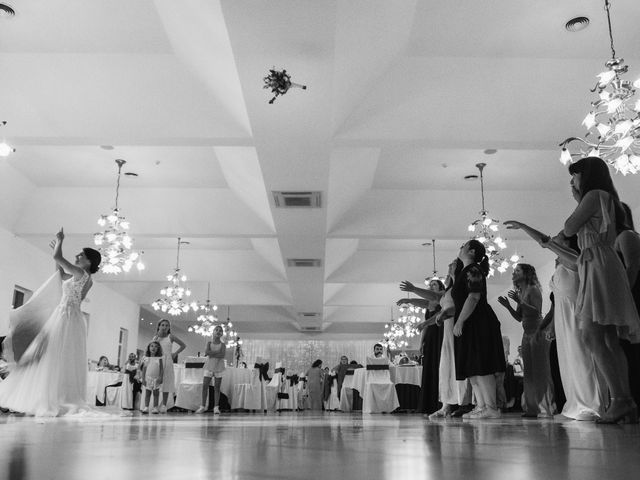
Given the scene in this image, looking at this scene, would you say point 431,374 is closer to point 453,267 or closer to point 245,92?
point 453,267

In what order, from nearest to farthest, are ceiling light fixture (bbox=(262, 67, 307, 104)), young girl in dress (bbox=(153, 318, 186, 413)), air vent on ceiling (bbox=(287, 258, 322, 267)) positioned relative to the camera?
ceiling light fixture (bbox=(262, 67, 307, 104)), young girl in dress (bbox=(153, 318, 186, 413)), air vent on ceiling (bbox=(287, 258, 322, 267))

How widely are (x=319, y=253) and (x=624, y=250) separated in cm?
881

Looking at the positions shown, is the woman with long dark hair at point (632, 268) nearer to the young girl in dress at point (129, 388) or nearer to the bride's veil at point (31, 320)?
the bride's veil at point (31, 320)

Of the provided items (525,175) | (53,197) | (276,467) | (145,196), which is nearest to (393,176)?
(525,175)

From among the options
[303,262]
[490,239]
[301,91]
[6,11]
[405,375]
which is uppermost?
[6,11]

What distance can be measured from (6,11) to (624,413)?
6289mm

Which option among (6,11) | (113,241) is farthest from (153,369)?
(6,11)

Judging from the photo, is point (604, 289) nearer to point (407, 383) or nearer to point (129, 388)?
point (407, 383)

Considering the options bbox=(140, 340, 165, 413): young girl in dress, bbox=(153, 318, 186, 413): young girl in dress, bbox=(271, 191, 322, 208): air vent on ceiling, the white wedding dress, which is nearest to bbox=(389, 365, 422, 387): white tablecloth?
bbox=(271, 191, 322, 208): air vent on ceiling

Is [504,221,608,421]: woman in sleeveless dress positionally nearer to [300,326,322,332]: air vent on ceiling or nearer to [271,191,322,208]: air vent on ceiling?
[271,191,322,208]: air vent on ceiling

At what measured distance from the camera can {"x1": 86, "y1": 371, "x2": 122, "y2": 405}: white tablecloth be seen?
10.6 metres

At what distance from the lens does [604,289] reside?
293 cm

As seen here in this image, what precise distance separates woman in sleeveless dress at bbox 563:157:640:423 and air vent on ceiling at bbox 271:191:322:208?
5.57 metres

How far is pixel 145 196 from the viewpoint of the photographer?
10.8 metres
